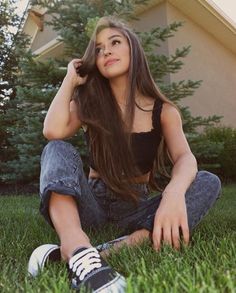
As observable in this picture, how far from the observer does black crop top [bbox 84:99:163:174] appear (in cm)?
227

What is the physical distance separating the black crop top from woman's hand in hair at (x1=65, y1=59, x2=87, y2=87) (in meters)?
0.44

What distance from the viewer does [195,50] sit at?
10.4 m

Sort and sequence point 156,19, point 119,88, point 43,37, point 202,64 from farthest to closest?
point 43,37, point 202,64, point 156,19, point 119,88

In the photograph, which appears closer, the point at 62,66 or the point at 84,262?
the point at 84,262

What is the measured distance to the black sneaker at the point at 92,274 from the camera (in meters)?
1.34

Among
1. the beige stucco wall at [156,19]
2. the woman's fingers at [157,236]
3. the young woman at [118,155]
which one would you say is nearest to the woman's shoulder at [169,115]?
the young woman at [118,155]

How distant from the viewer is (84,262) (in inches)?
58.5

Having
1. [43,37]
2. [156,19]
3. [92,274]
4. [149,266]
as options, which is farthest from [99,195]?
[43,37]

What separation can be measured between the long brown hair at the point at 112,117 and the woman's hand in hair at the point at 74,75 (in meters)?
0.03

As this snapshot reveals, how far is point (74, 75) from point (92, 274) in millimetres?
1255

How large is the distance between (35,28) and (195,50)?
222 inches

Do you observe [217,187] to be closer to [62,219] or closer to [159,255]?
[159,255]

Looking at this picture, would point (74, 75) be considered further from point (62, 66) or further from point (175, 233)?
point (62, 66)

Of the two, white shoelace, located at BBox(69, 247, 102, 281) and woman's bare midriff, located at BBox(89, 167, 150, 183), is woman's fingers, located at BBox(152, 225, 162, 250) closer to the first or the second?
white shoelace, located at BBox(69, 247, 102, 281)
